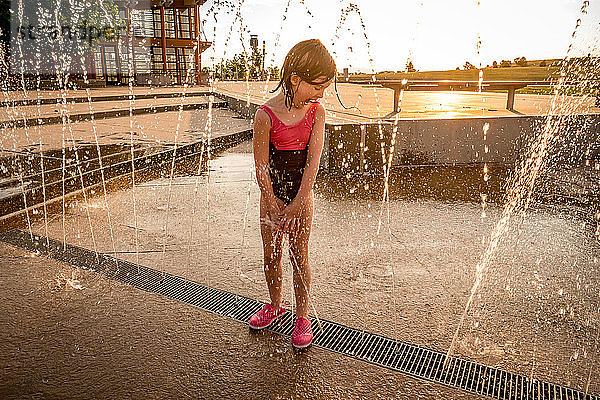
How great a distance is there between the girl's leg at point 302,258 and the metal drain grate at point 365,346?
0.22 metres

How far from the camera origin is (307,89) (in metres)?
2.42

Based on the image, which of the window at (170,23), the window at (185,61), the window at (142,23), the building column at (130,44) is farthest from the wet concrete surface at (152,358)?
the window at (170,23)

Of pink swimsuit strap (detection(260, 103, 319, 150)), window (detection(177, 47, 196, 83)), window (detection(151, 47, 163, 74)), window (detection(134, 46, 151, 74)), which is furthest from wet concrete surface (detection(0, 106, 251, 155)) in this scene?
window (detection(134, 46, 151, 74))

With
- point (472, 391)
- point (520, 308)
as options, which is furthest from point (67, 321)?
point (520, 308)

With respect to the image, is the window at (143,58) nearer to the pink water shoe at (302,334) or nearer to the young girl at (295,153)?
the young girl at (295,153)

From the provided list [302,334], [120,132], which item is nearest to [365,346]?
[302,334]

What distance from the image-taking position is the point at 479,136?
7969mm

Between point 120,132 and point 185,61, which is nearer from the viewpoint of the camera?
point 120,132

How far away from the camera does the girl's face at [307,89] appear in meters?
2.39

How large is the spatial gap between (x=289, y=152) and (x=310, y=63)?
50cm

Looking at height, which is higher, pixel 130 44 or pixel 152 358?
pixel 130 44

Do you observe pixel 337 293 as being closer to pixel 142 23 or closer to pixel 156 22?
pixel 156 22

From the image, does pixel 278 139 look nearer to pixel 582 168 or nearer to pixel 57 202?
pixel 57 202

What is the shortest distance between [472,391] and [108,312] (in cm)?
226
